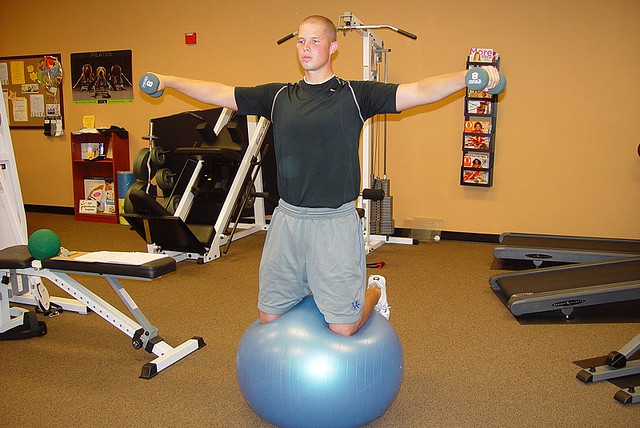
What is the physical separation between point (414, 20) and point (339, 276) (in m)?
4.06

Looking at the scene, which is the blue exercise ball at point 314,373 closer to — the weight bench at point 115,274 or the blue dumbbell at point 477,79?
the weight bench at point 115,274

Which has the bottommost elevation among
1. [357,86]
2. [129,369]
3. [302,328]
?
[129,369]

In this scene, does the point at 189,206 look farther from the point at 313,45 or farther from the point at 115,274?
the point at 313,45

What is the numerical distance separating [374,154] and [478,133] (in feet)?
3.51

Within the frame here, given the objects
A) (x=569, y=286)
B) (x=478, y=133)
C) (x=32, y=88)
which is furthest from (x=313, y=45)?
(x=32, y=88)

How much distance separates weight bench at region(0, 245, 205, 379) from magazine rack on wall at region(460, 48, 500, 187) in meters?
3.47

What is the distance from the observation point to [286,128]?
2023mm

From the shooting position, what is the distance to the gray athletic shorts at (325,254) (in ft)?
6.64

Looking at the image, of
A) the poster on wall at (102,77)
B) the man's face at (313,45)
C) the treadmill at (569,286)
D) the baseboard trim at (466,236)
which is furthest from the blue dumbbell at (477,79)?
the poster on wall at (102,77)

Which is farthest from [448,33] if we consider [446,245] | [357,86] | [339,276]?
[339,276]

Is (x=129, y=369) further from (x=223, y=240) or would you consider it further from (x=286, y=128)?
(x=223, y=240)

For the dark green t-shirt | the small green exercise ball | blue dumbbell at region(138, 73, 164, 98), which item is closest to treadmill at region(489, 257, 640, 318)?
the dark green t-shirt

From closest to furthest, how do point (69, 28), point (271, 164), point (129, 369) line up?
1. point (129, 369)
2. point (271, 164)
3. point (69, 28)

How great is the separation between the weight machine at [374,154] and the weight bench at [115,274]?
6.81ft
